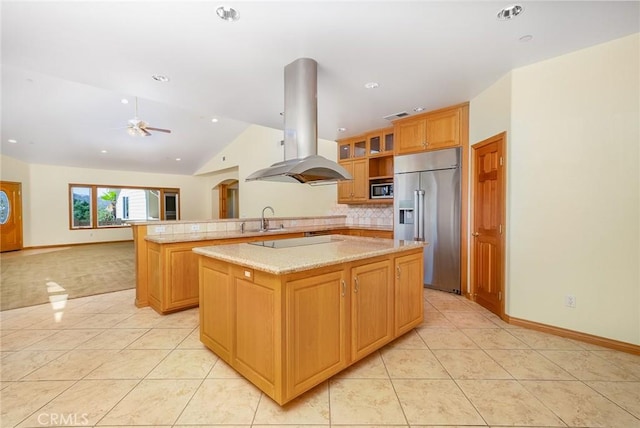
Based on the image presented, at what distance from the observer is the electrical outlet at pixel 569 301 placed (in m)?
2.54

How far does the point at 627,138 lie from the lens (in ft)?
7.53

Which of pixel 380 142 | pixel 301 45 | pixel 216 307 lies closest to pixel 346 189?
pixel 380 142

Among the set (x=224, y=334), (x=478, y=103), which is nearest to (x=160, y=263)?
(x=224, y=334)

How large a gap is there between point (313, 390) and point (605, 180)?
293 cm

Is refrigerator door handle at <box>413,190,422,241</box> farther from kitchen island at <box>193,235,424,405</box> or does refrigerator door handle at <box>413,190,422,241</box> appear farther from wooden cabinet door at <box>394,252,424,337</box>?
kitchen island at <box>193,235,424,405</box>

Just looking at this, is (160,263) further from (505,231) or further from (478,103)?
(478,103)

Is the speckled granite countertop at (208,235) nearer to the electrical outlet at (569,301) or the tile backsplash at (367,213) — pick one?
the tile backsplash at (367,213)

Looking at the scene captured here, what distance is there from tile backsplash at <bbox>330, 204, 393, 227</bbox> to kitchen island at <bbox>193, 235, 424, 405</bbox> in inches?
109

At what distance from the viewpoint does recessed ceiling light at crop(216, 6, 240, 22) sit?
1927mm

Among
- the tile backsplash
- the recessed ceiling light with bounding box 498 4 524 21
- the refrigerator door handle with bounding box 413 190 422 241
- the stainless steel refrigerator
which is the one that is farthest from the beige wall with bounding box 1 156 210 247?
the recessed ceiling light with bounding box 498 4 524 21

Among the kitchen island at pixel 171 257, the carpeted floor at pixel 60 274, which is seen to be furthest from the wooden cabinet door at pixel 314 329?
the carpeted floor at pixel 60 274

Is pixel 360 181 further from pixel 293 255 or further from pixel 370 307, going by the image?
pixel 293 255

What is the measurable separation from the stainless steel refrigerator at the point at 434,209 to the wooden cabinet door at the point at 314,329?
2.17 metres

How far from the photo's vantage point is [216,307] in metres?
2.12
